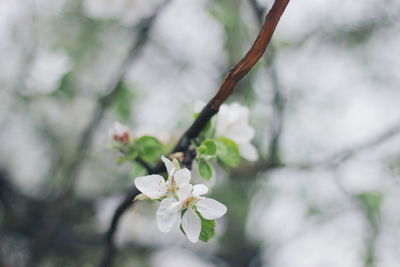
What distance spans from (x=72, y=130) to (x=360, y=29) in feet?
4.87

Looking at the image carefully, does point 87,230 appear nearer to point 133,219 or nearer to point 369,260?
point 133,219

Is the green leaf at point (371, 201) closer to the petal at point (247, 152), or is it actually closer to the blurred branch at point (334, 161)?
the blurred branch at point (334, 161)

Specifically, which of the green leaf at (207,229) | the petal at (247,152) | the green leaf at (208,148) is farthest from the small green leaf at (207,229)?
the petal at (247,152)

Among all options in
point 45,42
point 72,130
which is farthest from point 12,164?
point 45,42

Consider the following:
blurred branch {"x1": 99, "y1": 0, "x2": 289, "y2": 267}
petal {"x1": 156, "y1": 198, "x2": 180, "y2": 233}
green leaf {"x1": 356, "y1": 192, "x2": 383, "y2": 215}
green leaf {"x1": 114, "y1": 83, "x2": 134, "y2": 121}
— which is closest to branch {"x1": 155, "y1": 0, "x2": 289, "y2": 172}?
blurred branch {"x1": 99, "y1": 0, "x2": 289, "y2": 267}

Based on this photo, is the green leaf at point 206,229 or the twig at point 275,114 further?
the twig at point 275,114

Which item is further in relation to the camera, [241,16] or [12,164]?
[12,164]

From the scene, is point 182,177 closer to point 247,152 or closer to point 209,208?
point 209,208

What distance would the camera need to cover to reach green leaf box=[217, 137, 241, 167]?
80 cm

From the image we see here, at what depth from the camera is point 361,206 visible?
176cm

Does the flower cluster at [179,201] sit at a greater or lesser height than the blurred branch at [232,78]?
lesser

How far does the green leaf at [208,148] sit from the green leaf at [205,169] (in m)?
0.03

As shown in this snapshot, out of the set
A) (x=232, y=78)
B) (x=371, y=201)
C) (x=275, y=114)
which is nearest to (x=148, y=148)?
(x=232, y=78)

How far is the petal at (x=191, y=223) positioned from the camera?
2.21ft
